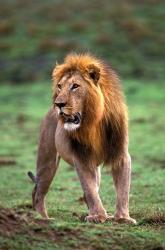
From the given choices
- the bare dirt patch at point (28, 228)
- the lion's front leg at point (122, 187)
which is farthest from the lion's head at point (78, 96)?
the bare dirt patch at point (28, 228)

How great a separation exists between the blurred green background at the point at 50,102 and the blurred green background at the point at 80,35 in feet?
0.14

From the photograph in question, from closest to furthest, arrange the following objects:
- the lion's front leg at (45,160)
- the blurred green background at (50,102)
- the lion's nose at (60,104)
Answer: the blurred green background at (50,102)
the lion's nose at (60,104)
the lion's front leg at (45,160)

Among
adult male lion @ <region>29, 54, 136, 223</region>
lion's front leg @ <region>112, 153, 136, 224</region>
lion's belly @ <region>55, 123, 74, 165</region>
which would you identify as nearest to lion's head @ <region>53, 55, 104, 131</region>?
adult male lion @ <region>29, 54, 136, 223</region>

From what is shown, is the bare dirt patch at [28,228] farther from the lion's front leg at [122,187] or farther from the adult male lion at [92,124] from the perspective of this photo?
the lion's front leg at [122,187]

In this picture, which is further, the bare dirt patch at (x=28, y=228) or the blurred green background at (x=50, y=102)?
the blurred green background at (x=50, y=102)

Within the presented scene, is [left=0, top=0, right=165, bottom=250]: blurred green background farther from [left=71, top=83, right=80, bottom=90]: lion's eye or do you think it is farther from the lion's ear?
the lion's ear

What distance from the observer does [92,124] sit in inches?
281

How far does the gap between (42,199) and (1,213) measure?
274 centimetres

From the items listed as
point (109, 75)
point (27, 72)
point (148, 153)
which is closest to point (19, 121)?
point (148, 153)

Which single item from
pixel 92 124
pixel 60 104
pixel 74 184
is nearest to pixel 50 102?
pixel 74 184

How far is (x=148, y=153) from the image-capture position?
1453cm

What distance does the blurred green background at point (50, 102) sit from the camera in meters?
Answer: 6.12

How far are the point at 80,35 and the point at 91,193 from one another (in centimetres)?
2708

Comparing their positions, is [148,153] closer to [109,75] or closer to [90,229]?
[109,75]
